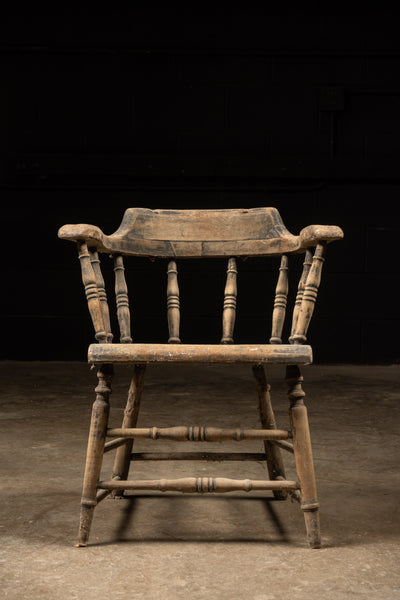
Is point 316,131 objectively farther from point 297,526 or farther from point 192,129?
point 297,526

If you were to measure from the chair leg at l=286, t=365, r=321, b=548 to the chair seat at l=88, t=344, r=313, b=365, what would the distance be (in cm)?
9

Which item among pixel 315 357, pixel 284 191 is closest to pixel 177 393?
pixel 315 357

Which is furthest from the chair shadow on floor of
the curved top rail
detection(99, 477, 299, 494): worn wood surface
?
the curved top rail

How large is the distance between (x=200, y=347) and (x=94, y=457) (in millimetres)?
347

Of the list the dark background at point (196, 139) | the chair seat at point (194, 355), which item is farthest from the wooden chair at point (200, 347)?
the dark background at point (196, 139)

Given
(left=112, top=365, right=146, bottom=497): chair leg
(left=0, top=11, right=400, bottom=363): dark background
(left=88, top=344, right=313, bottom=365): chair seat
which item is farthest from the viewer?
(left=0, top=11, right=400, bottom=363): dark background

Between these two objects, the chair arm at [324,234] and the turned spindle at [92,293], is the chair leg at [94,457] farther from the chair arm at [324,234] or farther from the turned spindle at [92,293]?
the chair arm at [324,234]

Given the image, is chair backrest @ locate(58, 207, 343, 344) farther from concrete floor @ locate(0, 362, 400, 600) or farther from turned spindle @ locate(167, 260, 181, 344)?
concrete floor @ locate(0, 362, 400, 600)

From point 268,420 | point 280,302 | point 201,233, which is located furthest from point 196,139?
point 268,420

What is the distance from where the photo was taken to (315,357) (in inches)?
201

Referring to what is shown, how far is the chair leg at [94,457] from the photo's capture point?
5.04ft

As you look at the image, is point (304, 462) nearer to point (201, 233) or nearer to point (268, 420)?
point (268, 420)

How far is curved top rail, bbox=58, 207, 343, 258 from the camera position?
1.96 m

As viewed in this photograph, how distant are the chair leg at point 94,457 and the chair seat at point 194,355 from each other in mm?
102
